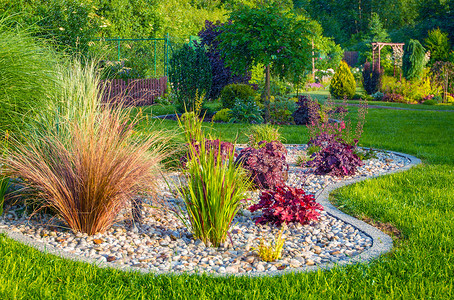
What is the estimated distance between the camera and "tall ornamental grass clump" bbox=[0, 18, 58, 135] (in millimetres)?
4352

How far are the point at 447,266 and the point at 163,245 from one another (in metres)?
2.07

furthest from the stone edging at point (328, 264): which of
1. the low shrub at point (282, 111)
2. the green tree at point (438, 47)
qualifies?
the green tree at point (438, 47)

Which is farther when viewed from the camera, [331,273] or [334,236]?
[334,236]

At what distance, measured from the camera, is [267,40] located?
921cm

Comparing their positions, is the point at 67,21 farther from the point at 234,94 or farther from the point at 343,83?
the point at 343,83

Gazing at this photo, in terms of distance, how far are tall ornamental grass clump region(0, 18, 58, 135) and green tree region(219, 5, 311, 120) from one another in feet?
16.9

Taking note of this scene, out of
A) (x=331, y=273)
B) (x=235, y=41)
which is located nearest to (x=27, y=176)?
(x=331, y=273)

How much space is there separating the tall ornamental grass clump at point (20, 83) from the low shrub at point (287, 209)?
238 centimetres

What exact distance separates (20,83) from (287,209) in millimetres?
2937

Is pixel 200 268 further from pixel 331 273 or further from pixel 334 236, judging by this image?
pixel 334 236

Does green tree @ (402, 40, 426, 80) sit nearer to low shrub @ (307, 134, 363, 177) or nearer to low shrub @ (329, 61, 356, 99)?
low shrub @ (329, 61, 356, 99)

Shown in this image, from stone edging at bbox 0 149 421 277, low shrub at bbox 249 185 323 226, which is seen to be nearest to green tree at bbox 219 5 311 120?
low shrub at bbox 249 185 323 226

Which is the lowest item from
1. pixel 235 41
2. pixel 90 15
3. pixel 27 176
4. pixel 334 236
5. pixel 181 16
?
pixel 334 236

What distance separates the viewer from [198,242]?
11.6ft
